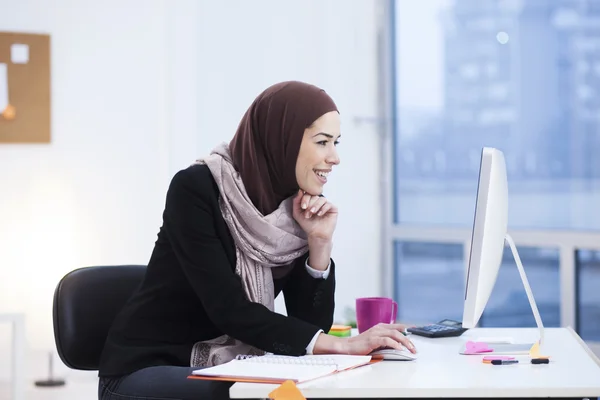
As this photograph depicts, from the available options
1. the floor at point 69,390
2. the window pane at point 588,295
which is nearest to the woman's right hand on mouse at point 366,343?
the window pane at point 588,295

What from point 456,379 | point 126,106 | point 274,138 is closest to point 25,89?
point 126,106

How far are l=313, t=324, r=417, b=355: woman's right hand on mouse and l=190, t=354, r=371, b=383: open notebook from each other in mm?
44

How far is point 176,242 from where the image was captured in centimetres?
171

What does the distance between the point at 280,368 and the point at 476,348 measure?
1.50 feet

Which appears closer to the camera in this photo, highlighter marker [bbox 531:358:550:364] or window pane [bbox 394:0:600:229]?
highlighter marker [bbox 531:358:550:364]

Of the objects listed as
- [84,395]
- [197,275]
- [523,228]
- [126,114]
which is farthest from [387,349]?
[126,114]

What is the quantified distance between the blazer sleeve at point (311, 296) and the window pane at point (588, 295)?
193 cm

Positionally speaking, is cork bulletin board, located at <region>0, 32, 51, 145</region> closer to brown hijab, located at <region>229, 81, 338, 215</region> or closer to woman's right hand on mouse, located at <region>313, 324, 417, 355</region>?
brown hijab, located at <region>229, 81, 338, 215</region>

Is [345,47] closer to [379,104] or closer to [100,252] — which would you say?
[379,104]

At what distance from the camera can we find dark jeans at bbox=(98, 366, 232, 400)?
1.46 metres

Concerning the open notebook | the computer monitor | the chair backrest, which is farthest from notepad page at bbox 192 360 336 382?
the chair backrest

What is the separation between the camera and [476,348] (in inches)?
63.0

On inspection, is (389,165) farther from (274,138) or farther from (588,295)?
(274,138)

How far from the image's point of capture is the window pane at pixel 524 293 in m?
3.57
